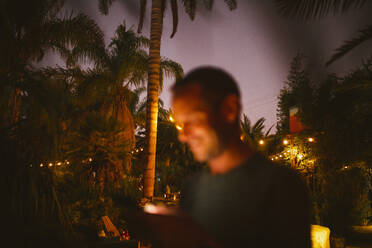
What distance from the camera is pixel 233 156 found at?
1186 mm

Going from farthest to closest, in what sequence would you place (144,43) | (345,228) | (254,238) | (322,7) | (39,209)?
1. (144,43)
2. (345,228)
3. (39,209)
4. (322,7)
5. (254,238)

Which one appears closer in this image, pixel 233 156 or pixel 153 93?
pixel 233 156

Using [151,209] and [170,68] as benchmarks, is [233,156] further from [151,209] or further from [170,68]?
[170,68]

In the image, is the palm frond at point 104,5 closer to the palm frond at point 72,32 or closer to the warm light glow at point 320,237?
the palm frond at point 72,32

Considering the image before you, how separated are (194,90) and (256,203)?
474 millimetres

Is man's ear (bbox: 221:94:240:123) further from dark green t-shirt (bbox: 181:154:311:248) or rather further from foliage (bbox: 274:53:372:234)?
foliage (bbox: 274:53:372:234)

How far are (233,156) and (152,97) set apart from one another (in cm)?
785

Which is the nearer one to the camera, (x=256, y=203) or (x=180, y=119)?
(x=256, y=203)

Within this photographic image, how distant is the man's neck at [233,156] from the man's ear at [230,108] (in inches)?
3.7

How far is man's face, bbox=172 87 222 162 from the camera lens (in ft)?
3.92

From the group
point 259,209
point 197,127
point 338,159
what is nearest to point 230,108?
point 197,127

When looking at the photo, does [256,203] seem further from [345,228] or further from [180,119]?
[345,228]

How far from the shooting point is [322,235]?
7676mm

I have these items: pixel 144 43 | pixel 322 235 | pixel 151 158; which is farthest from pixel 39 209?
pixel 144 43
